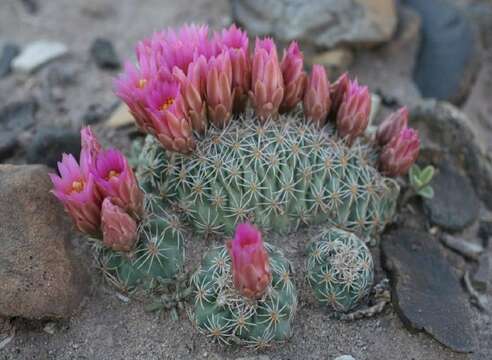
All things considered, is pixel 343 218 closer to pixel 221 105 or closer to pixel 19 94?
pixel 221 105

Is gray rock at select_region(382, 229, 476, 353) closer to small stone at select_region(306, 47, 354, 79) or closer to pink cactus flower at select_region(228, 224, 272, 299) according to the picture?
pink cactus flower at select_region(228, 224, 272, 299)

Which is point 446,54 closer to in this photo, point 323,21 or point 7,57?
point 323,21

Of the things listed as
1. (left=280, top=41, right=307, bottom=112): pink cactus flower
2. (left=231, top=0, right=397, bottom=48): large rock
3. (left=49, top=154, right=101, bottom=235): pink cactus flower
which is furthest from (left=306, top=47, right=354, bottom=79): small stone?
(left=49, top=154, right=101, bottom=235): pink cactus flower

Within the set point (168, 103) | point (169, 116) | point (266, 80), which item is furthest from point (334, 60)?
point (169, 116)

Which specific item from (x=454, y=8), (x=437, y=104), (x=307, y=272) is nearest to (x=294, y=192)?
(x=307, y=272)

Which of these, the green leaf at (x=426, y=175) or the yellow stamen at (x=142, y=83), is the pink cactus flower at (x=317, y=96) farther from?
the yellow stamen at (x=142, y=83)
